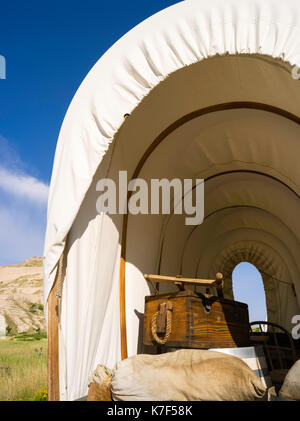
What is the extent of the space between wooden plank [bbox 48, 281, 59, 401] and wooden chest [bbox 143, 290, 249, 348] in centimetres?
77

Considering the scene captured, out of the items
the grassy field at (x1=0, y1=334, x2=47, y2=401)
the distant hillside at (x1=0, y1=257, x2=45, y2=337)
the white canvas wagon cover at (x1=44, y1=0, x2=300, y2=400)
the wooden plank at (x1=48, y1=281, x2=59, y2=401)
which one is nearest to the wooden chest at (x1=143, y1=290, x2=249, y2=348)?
the white canvas wagon cover at (x1=44, y1=0, x2=300, y2=400)

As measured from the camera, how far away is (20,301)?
51.2 ft

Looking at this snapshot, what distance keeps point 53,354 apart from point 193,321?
0.97 meters

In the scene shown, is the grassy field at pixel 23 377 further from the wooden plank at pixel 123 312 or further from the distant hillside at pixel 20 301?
the distant hillside at pixel 20 301

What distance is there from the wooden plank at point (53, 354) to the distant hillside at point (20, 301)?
9572 mm

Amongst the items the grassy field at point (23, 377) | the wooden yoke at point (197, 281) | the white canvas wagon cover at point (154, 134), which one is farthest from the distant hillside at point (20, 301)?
the wooden yoke at point (197, 281)

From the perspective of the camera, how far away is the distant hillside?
12805mm

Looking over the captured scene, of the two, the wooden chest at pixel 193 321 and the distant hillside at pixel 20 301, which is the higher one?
the wooden chest at pixel 193 321

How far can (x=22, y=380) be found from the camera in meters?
3.89

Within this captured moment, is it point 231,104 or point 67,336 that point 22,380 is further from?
point 231,104

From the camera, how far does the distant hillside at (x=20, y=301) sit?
12.8 meters

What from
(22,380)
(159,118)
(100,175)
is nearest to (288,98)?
(159,118)

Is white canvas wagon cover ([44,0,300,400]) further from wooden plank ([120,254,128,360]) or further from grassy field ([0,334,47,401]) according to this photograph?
grassy field ([0,334,47,401])

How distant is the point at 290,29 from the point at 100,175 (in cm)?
148
